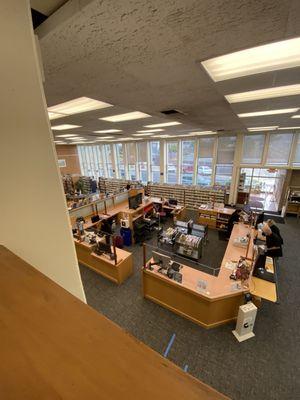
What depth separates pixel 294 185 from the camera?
8.50m

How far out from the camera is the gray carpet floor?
8.72 ft

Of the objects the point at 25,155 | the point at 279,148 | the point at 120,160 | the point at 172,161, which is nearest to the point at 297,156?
the point at 279,148

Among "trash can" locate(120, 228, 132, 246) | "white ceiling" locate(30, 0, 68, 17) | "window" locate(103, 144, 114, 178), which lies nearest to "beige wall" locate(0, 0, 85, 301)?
"white ceiling" locate(30, 0, 68, 17)

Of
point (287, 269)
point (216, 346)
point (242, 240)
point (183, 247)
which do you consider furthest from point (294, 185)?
point (216, 346)

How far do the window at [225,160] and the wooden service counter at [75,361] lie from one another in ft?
34.3

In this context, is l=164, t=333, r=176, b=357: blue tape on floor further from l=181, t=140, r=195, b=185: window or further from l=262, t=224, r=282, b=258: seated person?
l=181, t=140, r=195, b=185: window

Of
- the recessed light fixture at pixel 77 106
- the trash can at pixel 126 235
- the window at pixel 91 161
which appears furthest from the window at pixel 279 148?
the window at pixel 91 161

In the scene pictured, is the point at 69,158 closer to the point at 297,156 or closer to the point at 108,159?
the point at 108,159

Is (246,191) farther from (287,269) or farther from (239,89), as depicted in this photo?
(239,89)

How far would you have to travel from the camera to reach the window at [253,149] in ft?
28.8

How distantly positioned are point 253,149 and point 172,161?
4487 mm

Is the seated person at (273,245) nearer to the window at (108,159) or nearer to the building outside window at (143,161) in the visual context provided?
the building outside window at (143,161)

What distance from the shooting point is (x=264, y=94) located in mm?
2570

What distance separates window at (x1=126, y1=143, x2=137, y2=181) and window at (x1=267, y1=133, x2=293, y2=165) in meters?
8.07
